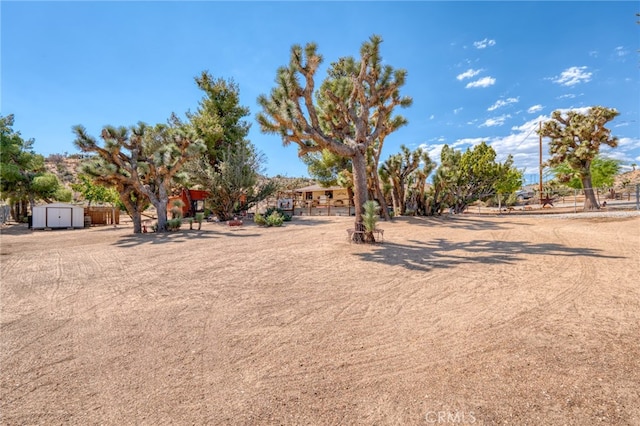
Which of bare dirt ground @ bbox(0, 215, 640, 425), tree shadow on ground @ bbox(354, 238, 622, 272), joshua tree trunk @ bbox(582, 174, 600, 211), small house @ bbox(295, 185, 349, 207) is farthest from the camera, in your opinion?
small house @ bbox(295, 185, 349, 207)

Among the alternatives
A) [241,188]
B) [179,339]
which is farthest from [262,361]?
[241,188]

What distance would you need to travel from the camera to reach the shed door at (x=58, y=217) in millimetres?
18609

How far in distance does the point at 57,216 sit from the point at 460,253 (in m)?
24.1

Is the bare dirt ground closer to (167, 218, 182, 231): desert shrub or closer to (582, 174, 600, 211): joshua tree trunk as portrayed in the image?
(167, 218, 182, 231): desert shrub

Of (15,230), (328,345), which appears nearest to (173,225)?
(15,230)

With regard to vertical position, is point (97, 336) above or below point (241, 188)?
below

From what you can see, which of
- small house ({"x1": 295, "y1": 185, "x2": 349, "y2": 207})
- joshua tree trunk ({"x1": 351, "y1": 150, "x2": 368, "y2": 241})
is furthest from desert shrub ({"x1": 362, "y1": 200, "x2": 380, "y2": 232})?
small house ({"x1": 295, "y1": 185, "x2": 349, "y2": 207})

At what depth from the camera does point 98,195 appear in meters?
24.8

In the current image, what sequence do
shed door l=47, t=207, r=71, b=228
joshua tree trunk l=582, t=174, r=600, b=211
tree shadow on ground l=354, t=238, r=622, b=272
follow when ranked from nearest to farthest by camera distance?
1. tree shadow on ground l=354, t=238, r=622, b=272
2. shed door l=47, t=207, r=71, b=228
3. joshua tree trunk l=582, t=174, r=600, b=211

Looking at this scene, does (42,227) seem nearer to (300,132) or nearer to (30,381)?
(300,132)

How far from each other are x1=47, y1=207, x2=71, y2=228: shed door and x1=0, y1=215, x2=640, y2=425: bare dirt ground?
53.9 feet

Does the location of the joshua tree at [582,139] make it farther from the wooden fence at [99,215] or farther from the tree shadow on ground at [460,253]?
the wooden fence at [99,215]

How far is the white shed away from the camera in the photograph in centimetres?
1828

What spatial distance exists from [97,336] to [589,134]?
30.4 m
